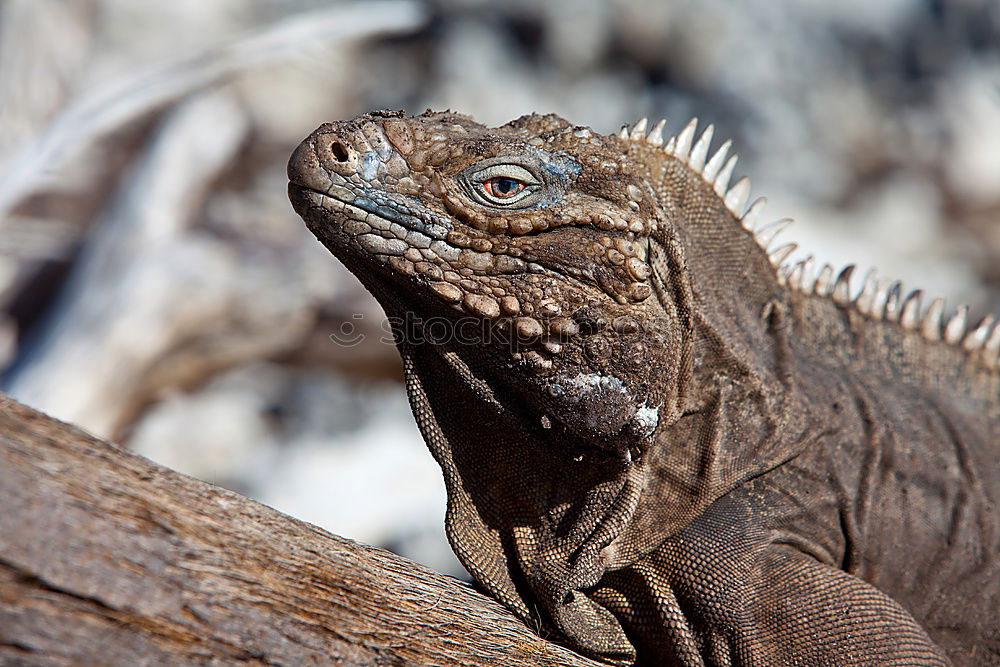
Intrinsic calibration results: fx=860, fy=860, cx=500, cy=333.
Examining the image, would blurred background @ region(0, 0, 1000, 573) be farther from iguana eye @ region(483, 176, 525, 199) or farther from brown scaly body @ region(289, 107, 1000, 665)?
iguana eye @ region(483, 176, 525, 199)

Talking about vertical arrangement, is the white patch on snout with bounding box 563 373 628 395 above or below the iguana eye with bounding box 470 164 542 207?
below

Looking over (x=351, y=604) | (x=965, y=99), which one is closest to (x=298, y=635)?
(x=351, y=604)

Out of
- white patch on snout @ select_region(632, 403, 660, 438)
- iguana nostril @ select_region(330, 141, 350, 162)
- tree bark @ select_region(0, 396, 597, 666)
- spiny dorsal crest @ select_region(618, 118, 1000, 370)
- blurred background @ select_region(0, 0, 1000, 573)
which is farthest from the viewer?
blurred background @ select_region(0, 0, 1000, 573)

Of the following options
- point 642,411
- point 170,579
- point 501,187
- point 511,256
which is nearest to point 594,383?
point 642,411

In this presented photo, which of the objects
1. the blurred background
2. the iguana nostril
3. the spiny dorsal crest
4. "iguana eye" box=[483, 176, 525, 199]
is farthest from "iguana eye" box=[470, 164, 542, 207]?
the blurred background

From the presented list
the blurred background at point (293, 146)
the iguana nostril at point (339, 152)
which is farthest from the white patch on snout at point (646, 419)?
the blurred background at point (293, 146)

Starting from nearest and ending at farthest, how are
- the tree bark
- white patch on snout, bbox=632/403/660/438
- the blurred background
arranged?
the tree bark, white patch on snout, bbox=632/403/660/438, the blurred background

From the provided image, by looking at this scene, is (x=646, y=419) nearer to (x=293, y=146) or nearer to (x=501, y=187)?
(x=501, y=187)

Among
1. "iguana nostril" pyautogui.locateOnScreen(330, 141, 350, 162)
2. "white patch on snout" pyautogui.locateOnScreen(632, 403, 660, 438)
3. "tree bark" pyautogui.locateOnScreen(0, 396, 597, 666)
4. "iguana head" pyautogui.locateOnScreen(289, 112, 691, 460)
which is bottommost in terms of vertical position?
"tree bark" pyautogui.locateOnScreen(0, 396, 597, 666)
